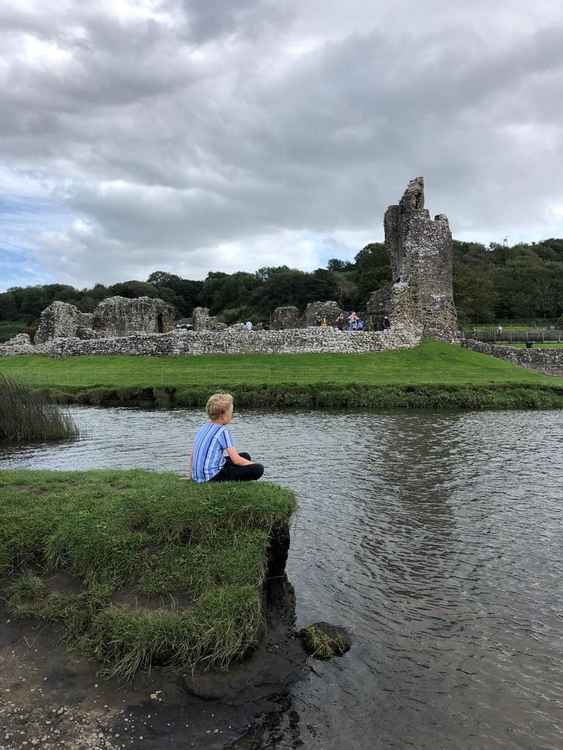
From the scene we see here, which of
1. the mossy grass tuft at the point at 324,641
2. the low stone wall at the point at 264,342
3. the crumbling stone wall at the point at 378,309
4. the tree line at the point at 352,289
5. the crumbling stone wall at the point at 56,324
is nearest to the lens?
the mossy grass tuft at the point at 324,641

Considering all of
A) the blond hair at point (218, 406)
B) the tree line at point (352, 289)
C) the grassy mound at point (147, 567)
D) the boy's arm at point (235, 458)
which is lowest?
the grassy mound at point (147, 567)

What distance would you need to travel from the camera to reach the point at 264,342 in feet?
107

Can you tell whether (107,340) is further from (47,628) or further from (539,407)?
(47,628)

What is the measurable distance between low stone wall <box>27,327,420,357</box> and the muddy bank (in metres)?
27.3

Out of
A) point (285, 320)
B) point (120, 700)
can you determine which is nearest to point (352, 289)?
point (285, 320)

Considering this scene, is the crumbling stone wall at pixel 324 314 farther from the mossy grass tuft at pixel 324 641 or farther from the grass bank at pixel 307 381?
the mossy grass tuft at pixel 324 641

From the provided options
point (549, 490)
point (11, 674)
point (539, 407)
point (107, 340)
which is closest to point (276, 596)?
point (11, 674)

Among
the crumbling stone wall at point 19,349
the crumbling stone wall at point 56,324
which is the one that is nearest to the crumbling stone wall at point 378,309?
the crumbling stone wall at point 56,324

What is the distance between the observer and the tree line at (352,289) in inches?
2864

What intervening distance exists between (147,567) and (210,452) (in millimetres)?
1838

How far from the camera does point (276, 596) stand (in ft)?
21.3

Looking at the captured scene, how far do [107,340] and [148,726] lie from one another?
31779 millimetres

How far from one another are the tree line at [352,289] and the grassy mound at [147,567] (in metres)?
60.0

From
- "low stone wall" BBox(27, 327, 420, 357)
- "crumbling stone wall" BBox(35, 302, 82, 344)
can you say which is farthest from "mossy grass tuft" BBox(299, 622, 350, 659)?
"crumbling stone wall" BBox(35, 302, 82, 344)
